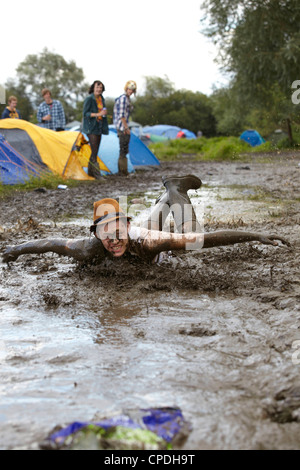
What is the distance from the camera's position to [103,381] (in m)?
2.24

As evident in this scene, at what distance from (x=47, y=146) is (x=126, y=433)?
9469 millimetres

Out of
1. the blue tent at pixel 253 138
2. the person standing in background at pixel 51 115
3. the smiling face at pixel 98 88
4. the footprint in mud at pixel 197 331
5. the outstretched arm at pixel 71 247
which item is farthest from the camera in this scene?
the blue tent at pixel 253 138

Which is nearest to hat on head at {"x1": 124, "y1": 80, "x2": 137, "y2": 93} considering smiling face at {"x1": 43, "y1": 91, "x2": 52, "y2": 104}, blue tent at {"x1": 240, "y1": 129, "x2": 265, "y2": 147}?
smiling face at {"x1": 43, "y1": 91, "x2": 52, "y2": 104}

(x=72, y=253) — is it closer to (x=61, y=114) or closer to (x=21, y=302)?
(x=21, y=302)

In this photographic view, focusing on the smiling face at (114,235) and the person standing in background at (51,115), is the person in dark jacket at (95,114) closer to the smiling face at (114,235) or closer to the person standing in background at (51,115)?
the person standing in background at (51,115)

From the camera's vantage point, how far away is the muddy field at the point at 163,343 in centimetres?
195

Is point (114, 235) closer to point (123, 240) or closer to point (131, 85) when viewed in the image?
point (123, 240)

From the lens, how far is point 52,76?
60.7 m

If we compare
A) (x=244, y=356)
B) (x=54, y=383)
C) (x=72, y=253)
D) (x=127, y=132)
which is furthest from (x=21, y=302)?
(x=127, y=132)

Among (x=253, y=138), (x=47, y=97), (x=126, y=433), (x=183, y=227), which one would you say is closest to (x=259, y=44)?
(x=47, y=97)

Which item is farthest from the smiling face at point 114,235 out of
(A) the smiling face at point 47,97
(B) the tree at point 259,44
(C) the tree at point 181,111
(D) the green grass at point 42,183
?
(C) the tree at point 181,111

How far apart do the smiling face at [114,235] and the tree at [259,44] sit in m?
12.8

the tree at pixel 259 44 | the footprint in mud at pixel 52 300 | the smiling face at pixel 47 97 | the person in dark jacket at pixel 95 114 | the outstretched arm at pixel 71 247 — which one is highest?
the tree at pixel 259 44
